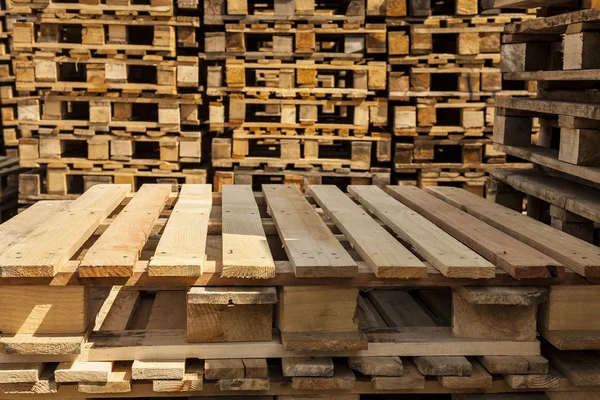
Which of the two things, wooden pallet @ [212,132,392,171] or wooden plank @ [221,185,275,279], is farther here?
wooden pallet @ [212,132,392,171]

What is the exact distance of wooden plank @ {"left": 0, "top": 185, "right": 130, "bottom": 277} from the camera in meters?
3.04

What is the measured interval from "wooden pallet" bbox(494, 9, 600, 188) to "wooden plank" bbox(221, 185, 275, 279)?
175cm

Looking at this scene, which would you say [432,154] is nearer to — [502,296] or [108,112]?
[108,112]

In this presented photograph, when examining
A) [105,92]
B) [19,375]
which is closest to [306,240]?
[19,375]

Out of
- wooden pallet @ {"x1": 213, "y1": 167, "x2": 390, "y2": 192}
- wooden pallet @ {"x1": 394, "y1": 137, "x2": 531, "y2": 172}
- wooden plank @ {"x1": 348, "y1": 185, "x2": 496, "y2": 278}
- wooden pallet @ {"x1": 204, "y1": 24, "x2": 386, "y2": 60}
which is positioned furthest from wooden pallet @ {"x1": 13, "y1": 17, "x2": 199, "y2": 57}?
wooden plank @ {"x1": 348, "y1": 185, "x2": 496, "y2": 278}

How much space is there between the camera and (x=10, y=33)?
8664 millimetres

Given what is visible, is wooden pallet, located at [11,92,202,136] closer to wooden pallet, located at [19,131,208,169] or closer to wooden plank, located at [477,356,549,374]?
wooden pallet, located at [19,131,208,169]

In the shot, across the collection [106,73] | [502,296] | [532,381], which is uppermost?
[106,73]

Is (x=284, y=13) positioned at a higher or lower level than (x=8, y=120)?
higher

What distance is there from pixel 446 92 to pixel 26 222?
4771mm

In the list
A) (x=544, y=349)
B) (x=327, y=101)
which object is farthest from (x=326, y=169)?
(x=544, y=349)

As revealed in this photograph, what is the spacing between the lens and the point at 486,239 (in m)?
3.68

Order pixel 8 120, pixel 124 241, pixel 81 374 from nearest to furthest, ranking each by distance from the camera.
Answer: pixel 81 374
pixel 124 241
pixel 8 120

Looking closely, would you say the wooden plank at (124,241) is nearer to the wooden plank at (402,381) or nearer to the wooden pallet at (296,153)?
the wooden plank at (402,381)
